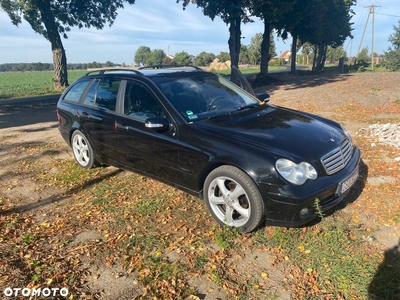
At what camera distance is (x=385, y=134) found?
6707 millimetres

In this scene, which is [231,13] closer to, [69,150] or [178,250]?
[69,150]

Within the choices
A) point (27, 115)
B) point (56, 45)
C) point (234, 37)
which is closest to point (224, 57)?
point (234, 37)

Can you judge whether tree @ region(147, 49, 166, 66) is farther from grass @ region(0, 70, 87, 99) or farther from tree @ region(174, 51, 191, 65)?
grass @ region(0, 70, 87, 99)

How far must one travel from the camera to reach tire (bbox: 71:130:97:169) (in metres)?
5.51

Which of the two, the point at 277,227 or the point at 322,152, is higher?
the point at 322,152

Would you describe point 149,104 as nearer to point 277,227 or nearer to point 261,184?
point 261,184

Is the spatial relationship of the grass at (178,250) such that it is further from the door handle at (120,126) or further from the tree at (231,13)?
the tree at (231,13)

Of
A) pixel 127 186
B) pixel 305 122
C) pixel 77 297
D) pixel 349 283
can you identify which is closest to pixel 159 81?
pixel 127 186

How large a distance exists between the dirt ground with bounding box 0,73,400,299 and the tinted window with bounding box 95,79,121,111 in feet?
5.08

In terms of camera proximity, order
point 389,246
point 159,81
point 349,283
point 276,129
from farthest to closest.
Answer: point 159,81, point 276,129, point 389,246, point 349,283

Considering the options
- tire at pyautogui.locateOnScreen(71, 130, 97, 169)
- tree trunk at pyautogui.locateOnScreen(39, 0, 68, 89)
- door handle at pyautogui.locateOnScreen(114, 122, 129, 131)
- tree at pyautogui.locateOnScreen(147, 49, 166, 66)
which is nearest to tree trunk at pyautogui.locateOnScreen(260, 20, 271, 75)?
tree trunk at pyautogui.locateOnScreen(39, 0, 68, 89)

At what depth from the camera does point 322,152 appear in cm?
345

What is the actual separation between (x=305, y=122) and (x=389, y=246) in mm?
1713

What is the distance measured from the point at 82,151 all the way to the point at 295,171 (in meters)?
3.92
